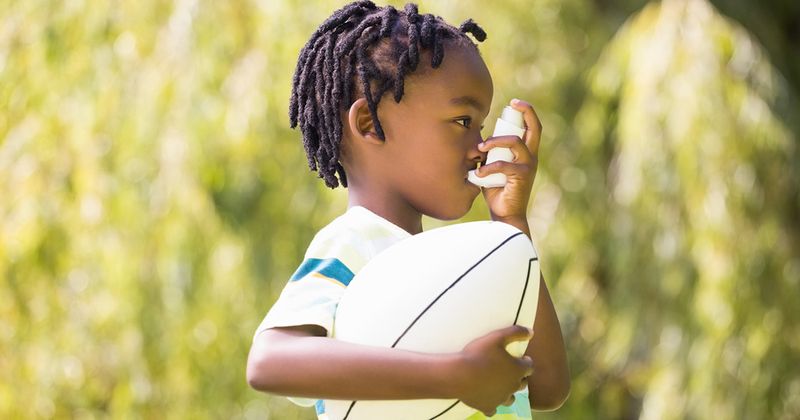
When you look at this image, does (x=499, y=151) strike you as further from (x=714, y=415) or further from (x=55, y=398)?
(x=55, y=398)

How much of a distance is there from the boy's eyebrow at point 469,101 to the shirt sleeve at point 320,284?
239mm

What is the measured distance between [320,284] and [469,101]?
1.12 ft

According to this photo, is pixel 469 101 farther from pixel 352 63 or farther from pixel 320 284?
pixel 320 284

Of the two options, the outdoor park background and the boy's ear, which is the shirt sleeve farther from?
the outdoor park background

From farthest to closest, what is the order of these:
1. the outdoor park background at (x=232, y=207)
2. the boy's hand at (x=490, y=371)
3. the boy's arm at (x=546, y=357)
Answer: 1. the outdoor park background at (x=232, y=207)
2. the boy's arm at (x=546, y=357)
3. the boy's hand at (x=490, y=371)

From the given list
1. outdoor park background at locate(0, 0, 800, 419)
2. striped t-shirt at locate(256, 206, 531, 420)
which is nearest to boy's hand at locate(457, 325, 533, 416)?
striped t-shirt at locate(256, 206, 531, 420)

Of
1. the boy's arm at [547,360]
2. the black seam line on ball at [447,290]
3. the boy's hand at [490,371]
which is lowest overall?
the boy's arm at [547,360]

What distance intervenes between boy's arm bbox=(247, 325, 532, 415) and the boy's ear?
0.37 meters

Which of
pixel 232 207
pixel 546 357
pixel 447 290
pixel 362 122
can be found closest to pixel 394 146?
pixel 362 122

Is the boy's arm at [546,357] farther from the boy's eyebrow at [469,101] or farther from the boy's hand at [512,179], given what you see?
the boy's eyebrow at [469,101]

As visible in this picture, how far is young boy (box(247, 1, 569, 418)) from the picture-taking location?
5.22ft

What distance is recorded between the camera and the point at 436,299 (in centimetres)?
147

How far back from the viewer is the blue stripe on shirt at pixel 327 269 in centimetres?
155

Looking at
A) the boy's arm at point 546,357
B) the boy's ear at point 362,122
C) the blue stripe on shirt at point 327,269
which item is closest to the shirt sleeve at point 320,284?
the blue stripe on shirt at point 327,269
